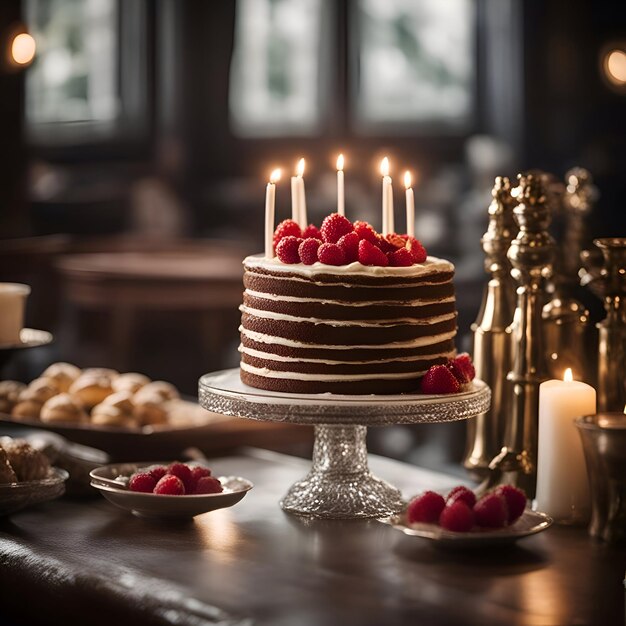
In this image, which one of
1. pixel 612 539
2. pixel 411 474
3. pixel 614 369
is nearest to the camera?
pixel 612 539

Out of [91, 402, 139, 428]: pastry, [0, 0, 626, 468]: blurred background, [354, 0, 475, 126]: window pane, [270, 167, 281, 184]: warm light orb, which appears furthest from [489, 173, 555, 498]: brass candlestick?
[354, 0, 475, 126]: window pane

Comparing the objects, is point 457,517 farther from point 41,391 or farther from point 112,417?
point 41,391

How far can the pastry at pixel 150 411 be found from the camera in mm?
2559

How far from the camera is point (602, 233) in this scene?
19.9ft

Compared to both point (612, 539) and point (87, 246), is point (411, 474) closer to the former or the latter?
point (612, 539)

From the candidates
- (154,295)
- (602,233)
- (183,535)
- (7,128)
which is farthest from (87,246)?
(183,535)

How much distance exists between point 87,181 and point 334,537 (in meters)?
7.46

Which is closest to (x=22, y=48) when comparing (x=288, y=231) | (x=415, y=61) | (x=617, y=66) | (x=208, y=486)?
(x=617, y=66)

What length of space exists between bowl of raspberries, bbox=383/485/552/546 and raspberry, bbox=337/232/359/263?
0.42 m

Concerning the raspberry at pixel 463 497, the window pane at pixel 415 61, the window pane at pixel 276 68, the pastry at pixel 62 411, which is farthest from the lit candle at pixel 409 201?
the window pane at pixel 276 68

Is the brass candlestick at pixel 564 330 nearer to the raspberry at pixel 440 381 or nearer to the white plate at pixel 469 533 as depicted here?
the raspberry at pixel 440 381

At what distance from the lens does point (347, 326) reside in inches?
75.0

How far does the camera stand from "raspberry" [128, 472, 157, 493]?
189 cm

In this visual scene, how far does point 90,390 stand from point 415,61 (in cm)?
600
